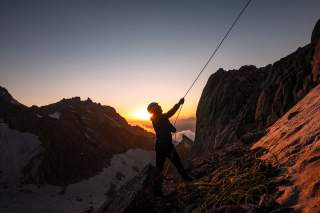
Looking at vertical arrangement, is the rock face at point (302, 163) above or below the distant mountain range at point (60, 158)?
below

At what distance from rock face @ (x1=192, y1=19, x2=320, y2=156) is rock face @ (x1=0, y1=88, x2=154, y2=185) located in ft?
215

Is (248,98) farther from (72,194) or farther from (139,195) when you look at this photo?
(72,194)

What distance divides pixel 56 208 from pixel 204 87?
47.5m

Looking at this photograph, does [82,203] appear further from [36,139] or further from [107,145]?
[107,145]

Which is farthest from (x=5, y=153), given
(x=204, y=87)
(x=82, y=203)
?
(x=204, y=87)

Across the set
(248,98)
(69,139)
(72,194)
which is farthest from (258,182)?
Answer: (69,139)

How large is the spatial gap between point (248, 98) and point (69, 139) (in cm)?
8581

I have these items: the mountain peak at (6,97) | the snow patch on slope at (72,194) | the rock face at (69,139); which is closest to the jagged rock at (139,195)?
the snow patch on slope at (72,194)

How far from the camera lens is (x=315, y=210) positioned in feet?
14.2

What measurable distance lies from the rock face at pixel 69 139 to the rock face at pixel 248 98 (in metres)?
65.6

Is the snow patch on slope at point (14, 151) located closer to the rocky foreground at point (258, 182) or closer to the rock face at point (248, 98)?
the rock face at point (248, 98)

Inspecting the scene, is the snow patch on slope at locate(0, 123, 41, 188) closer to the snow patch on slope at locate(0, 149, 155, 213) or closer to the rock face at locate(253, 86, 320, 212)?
the snow patch on slope at locate(0, 149, 155, 213)

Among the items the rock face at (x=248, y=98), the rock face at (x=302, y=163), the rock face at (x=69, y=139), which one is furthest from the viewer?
the rock face at (x=69, y=139)

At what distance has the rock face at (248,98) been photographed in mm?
19344
